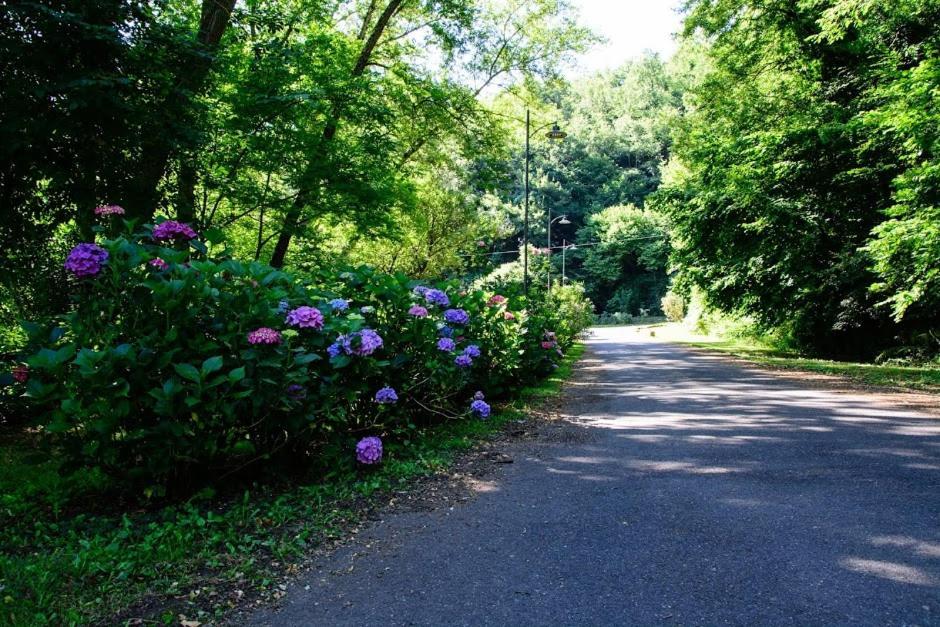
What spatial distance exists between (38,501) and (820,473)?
5.72 m

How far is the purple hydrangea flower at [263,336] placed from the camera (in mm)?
3397

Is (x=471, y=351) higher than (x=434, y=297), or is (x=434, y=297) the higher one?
(x=434, y=297)

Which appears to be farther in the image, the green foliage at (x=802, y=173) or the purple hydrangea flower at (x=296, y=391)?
the green foliage at (x=802, y=173)

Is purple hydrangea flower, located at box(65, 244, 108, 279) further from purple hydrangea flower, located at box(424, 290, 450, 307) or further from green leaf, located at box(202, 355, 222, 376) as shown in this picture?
purple hydrangea flower, located at box(424, 290, 450, 307)

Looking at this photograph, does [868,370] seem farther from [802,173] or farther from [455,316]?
[455,316]

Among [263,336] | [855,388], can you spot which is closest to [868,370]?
[855,388]

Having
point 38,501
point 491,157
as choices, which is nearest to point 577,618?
point 38,501

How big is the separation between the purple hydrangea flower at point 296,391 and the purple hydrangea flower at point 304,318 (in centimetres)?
42

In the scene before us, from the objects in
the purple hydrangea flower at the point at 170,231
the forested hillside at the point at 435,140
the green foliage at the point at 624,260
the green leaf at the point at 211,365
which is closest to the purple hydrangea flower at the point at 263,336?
the green leaf at the point at 211,365

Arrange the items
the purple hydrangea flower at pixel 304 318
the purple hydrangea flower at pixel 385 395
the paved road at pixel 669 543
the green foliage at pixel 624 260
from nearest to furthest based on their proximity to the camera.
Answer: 1. the paved road at pixel 669 543
2. the purple hydrangea flower at pixel 304 318
3. the purple hydrangea flower at pixel 385 395
4. the green foliage at pixel 624 260

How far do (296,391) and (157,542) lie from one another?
1.12m

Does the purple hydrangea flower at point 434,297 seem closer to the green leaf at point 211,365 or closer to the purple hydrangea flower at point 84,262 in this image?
the green leaf at point 211,365

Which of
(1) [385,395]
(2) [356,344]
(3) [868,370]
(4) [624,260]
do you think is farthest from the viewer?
(4) [624,260]

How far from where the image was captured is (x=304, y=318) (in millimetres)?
3787
